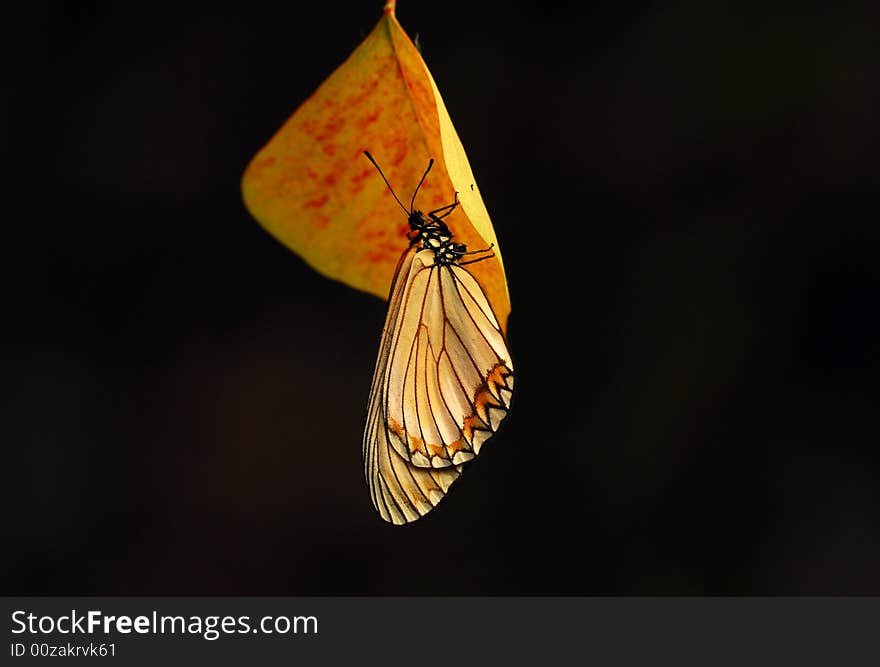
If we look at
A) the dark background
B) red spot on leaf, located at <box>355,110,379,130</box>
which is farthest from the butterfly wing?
the dark background

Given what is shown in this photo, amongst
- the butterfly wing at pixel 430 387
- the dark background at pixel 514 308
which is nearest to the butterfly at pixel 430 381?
the butterfly wing at pixel 430 387

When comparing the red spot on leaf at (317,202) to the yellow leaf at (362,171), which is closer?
the yellow leaf at (362,171)

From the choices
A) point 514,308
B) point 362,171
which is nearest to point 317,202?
point 362,171

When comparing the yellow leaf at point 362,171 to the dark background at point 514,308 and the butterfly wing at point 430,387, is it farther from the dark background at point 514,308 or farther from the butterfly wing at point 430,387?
the dark background at point 514,308

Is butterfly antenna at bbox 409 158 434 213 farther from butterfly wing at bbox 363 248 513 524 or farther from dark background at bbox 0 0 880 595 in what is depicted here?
dark background at bbox 0 0 880 595

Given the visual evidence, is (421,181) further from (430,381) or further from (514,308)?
(514,308)

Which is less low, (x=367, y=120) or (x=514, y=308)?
(x=514, y=308)

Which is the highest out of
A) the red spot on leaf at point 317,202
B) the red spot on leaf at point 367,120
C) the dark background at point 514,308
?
the dark background at point 514,308
